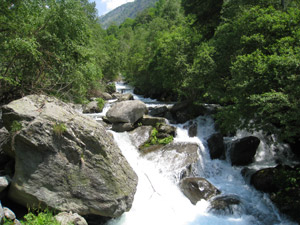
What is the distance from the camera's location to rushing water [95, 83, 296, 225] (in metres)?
8.02

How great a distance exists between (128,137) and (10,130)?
25.7 ft

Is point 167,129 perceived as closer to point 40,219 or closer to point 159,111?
point 159,111

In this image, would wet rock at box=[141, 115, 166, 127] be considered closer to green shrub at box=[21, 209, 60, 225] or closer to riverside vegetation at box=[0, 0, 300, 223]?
riverside vegetation at box=[0, 0, 300, 223]

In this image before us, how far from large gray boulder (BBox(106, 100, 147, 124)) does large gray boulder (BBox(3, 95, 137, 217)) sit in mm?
7496

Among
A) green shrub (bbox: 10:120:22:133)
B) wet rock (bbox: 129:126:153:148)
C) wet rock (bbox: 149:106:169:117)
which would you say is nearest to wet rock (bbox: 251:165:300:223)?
wet rock (bbox: 129:126:153:148)

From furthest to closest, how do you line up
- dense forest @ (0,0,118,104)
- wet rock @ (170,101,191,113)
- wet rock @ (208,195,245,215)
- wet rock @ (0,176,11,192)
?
1. wet rock @ (170,101,191,113)
2. wet rock @ (208,195,245,215)
3. dense forest @ (0,0,118,104)
4. wet rock @ (0,176,11,192)

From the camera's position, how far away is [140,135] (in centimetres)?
1373

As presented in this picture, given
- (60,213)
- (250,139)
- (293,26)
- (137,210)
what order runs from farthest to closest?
(250,139)
(293,26)
(137,210)
(60,213)

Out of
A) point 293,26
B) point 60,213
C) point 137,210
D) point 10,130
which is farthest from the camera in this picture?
point 293,26

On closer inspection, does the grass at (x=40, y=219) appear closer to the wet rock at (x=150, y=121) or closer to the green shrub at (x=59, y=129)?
the green shrub at (x=59, y=129)

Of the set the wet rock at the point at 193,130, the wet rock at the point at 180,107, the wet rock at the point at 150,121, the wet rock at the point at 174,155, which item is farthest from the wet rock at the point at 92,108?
the wet rock at the point at 193,130

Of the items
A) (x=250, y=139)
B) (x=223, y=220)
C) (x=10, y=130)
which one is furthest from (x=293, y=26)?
(x=10, y=130)

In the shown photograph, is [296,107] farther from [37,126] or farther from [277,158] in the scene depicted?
[37,126]

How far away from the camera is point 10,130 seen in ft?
19.9
